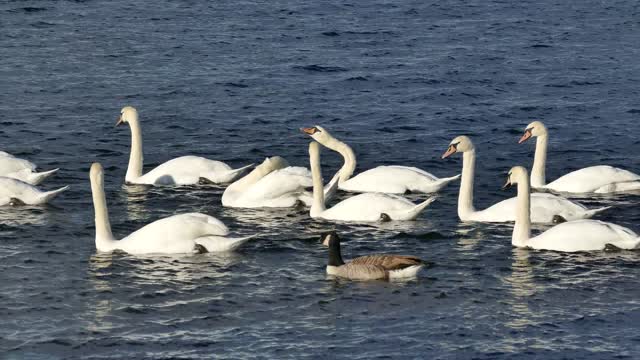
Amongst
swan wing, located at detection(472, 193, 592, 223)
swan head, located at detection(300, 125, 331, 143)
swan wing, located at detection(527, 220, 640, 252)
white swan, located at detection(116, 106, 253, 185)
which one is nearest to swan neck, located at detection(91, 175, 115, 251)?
white swan, located at detection(116, 106, 253, 185)

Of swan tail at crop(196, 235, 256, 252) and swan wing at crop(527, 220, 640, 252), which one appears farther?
swan tail at crop(196, 235, 256, 252)

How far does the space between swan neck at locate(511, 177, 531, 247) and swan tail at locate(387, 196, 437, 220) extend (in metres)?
1.78

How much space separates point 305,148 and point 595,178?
6787mm

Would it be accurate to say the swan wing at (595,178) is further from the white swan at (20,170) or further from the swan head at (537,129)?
the white swan at (20,170)

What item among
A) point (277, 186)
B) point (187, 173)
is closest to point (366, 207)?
point (277, 186)

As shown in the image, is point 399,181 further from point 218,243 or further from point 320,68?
point 320,68

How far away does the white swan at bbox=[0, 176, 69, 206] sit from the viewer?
87.7ft

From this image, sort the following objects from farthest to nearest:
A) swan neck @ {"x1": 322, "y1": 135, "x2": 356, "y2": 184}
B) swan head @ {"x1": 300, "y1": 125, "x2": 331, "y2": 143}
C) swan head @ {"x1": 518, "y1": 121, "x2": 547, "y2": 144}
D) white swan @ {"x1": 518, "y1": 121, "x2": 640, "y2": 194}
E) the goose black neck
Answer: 1. swan head @ {"x1": 300, "y1": 125, "x2": 331, "y2": 143}
2. swan neck @ {"x1": 322, "y1": 135, "x2": 356, "y2": 184}
3. swan head @ {"x1": 518, "y1": 121, "x2": 547, "y2": 144}
4. white swan @ {"x1": 518, "y1": 121, "x2": 640, "y2": 194}
5. the goose black neck

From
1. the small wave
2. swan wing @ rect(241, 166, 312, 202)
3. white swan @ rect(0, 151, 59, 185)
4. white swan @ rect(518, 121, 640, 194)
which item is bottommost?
white swan @ rect(518, 121, 640, 194)

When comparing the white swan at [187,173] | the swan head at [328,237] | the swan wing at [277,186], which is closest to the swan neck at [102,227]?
the swan head at [328,237]

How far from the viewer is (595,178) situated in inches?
1089

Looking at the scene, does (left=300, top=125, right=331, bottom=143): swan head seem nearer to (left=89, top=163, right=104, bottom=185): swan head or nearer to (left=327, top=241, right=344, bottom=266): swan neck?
(left=89, top=163, right=104, bottom=185): swan head

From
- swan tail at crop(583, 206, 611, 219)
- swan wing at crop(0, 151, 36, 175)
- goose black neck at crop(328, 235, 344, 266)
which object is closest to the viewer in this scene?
goose black neck at crop(328, 235, 344, 266)

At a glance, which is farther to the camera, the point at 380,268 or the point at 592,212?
the point at 592,212
